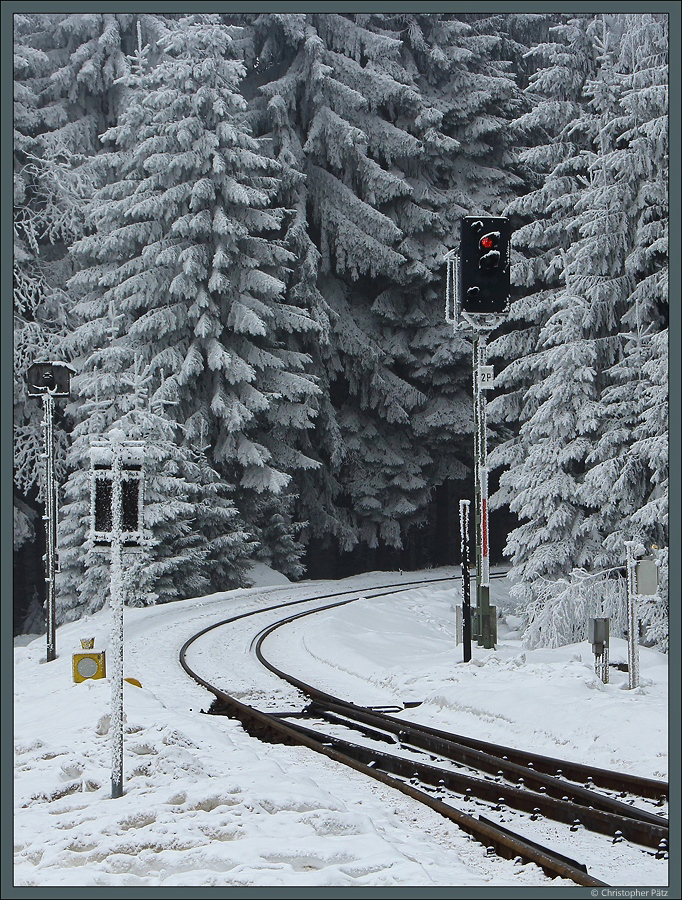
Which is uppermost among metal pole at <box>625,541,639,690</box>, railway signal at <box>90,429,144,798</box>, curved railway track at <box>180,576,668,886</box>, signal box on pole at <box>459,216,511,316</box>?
signal box on pole at <box>459,216,511,316</box>

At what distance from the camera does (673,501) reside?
1628 cm

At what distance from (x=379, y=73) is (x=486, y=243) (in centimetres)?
2392

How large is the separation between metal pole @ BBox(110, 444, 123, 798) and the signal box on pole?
787 cm

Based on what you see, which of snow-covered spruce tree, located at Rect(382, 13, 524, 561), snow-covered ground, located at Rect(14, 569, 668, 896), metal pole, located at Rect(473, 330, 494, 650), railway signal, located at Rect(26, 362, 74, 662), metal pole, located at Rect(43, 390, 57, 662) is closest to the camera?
snow-covered ground, located at Rect(14, 569, 668, 896)

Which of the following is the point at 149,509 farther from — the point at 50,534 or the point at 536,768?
the point at 536,768

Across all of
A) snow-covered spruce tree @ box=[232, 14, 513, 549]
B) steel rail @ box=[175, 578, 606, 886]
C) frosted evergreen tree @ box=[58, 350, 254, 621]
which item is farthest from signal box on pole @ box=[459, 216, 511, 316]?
snow-covered spruce tree @ box=[232, 14, 513, 549]

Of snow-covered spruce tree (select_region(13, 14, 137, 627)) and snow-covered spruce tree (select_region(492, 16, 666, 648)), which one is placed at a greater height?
snow-covered spruce tree (select_region(13, 14, 137, 627))

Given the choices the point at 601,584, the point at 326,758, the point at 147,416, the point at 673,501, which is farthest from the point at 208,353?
the point at 326,758

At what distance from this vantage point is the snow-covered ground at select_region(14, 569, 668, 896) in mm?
6277

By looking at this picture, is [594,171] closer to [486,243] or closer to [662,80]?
[662,80]

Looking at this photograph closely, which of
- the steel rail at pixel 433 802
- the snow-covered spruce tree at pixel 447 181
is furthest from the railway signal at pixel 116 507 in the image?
the snow-covered spruce tree at pixel 447 181

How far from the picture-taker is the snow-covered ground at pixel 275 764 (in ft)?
20.6

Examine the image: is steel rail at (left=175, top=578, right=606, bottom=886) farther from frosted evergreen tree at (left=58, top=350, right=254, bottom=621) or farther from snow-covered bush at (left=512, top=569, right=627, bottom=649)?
frosted evergreen tree at (left=58, top=350, right=254, bottom=621)

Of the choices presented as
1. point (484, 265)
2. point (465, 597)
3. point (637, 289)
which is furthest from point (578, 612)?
point (484, 265)
